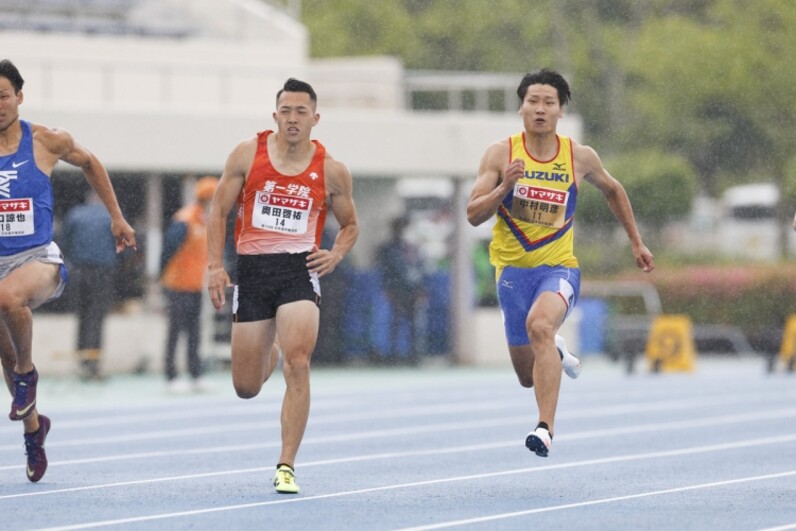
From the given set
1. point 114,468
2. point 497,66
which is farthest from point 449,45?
point 114,468

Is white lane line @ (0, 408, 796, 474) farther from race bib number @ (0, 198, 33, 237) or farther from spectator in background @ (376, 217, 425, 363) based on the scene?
spectator in background @ (376, 217, 425, 363)

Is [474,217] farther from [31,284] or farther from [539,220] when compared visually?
[31,284]

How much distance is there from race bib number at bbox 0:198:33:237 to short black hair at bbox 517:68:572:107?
9.41ft

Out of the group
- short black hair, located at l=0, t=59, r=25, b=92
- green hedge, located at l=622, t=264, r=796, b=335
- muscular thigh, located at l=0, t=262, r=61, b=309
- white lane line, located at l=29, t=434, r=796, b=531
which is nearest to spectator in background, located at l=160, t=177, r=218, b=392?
white lane line, located at l=29, t=434, r=796, b=531

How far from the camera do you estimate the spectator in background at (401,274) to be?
24250mm

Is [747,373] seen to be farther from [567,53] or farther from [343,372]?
[567,53]

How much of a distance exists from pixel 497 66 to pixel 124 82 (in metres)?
43.0

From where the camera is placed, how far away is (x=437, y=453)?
503 inches

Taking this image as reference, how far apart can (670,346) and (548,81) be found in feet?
50.5

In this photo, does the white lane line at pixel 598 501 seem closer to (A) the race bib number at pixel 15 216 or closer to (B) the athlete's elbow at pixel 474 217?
(B) the athlete's elbow at pixel 474 217

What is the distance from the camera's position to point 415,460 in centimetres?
1216

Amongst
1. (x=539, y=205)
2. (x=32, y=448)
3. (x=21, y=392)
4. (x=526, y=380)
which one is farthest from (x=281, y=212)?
(x=526, y=380)

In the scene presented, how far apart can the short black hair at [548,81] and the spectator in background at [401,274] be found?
13.6 metres

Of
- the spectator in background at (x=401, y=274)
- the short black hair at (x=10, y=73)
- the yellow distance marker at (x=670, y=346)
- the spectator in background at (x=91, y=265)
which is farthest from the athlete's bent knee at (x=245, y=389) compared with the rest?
the yellow distance marker at (x=670, y=346)
